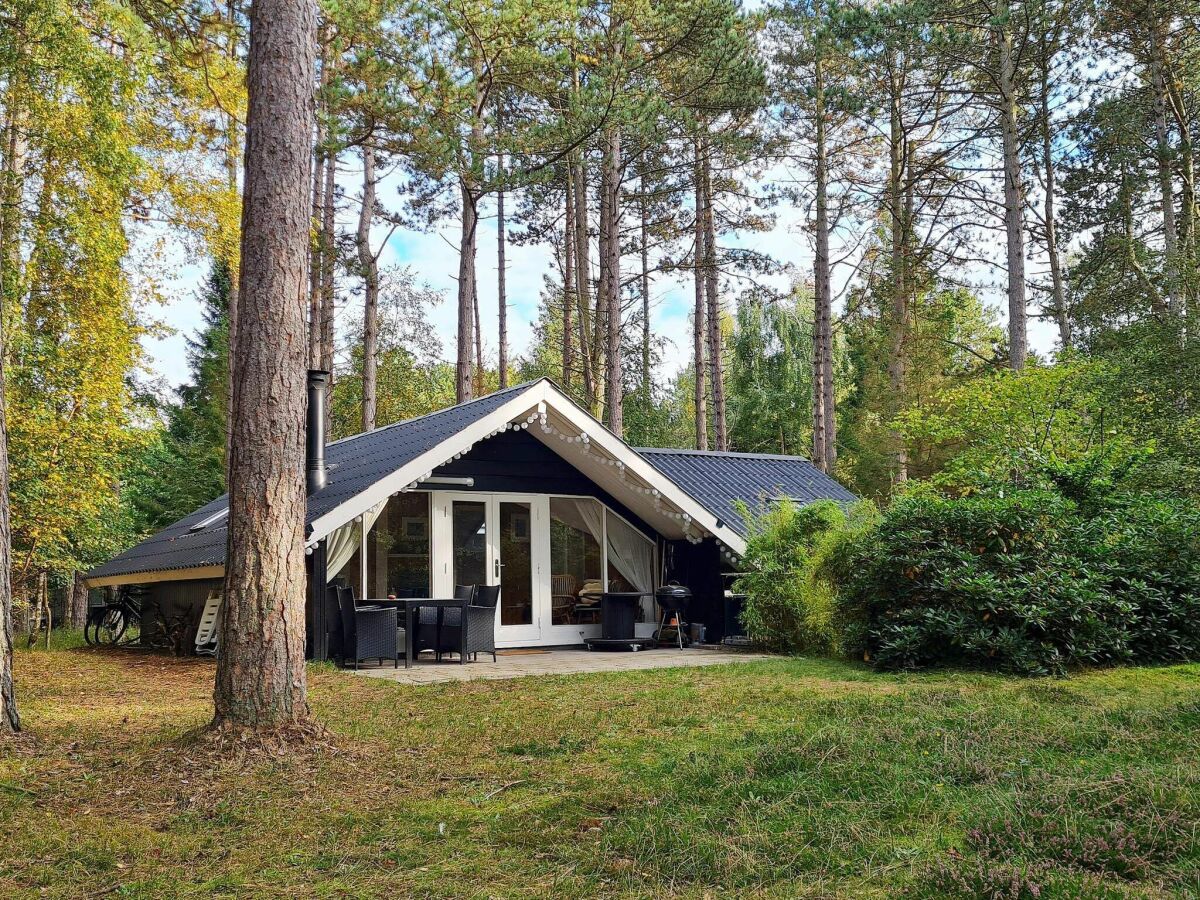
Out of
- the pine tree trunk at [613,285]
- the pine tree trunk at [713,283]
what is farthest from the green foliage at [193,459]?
the pine tree trunk at [713,283]

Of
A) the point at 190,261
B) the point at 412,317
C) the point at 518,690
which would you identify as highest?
the point at 412,317

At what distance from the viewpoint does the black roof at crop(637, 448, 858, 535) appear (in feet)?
42.5

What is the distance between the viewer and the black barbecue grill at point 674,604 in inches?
473

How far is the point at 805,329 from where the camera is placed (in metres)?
29.6

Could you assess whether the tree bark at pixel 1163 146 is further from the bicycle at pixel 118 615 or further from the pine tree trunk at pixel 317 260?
the bicycle at pixel 118 615

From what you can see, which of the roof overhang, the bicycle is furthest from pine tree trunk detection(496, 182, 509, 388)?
the roof overhang

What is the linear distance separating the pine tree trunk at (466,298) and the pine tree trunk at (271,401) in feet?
42.4

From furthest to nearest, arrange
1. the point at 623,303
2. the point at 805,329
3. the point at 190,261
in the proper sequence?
the point at 805,329 < the point at 623,303 < the point at 190,261

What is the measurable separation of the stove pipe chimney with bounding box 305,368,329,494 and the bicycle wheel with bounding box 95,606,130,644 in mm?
5676

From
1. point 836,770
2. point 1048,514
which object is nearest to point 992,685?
point 1048,514

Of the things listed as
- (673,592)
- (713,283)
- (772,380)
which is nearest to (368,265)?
(713,283)

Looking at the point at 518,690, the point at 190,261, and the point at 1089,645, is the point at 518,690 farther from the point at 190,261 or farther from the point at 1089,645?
the point at 190,261

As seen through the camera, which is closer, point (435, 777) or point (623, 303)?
point (435, 777)

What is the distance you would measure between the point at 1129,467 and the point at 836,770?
684 cm
